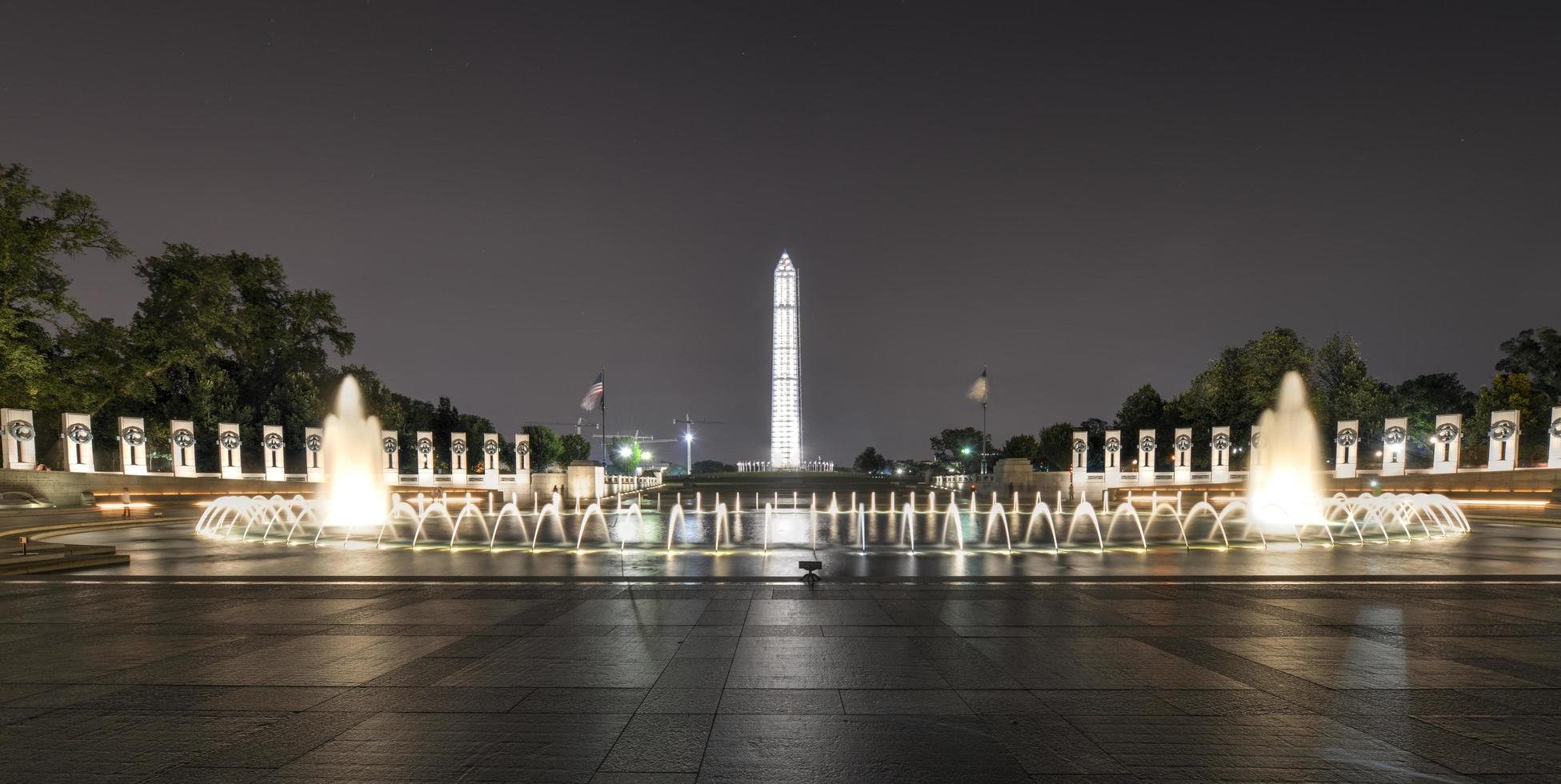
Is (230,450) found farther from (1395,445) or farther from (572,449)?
(572,449)

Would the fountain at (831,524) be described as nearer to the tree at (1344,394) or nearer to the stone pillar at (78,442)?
the stone pillar at (78,442)

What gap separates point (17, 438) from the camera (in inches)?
1371

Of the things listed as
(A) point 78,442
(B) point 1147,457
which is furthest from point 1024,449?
(A) point 78,442

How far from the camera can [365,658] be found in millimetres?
8797

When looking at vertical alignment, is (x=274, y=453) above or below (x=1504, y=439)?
below

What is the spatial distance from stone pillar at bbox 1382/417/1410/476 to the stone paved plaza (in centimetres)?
3046

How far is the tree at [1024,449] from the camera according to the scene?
108 metres

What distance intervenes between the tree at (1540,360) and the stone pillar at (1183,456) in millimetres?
37474

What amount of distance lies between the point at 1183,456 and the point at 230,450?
52989mm

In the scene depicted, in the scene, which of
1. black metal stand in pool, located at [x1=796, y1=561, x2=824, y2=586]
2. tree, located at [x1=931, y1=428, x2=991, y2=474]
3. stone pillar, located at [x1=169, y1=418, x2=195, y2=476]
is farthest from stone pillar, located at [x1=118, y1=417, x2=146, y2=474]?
tree, located at [x1=931, y1=428, x2=991, y2=474]

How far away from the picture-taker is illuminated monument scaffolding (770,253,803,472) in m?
169

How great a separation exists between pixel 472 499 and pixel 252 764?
120ft

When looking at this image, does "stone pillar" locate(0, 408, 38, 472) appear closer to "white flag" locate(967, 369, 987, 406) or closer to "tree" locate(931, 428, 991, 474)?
"white flag" locate(967, 369, 987, 406)

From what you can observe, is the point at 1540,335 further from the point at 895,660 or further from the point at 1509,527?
the point at 895,660
